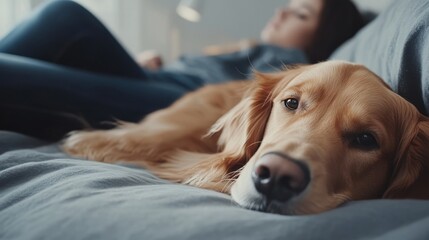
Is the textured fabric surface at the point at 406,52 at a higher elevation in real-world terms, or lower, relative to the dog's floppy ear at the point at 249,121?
higher

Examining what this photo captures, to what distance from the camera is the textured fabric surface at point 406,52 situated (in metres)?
1.19

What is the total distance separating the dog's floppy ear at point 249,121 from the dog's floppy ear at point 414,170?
360mm

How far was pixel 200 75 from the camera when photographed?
2605 millimetres

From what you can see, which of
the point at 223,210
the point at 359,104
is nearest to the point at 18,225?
the point at 223,210

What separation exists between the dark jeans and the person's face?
944 millimetres

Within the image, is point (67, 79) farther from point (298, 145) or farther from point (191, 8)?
point (191, 8)

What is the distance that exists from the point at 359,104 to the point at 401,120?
131 millimetres

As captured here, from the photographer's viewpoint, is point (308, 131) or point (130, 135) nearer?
point (308, 131)

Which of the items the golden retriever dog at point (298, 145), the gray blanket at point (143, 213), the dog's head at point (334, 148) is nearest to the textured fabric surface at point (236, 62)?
the golden retriever dog at point (298, 145)

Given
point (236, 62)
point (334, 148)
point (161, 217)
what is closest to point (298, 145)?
point (334, 148)

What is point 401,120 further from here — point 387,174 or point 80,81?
point 80,81

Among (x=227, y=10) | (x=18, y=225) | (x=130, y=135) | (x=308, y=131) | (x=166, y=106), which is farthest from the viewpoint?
(x=227, y=10)

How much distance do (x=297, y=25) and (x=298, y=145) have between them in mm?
1872

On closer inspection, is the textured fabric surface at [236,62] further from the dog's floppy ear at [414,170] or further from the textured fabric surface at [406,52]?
the dog's floppy ear at [414,170]
